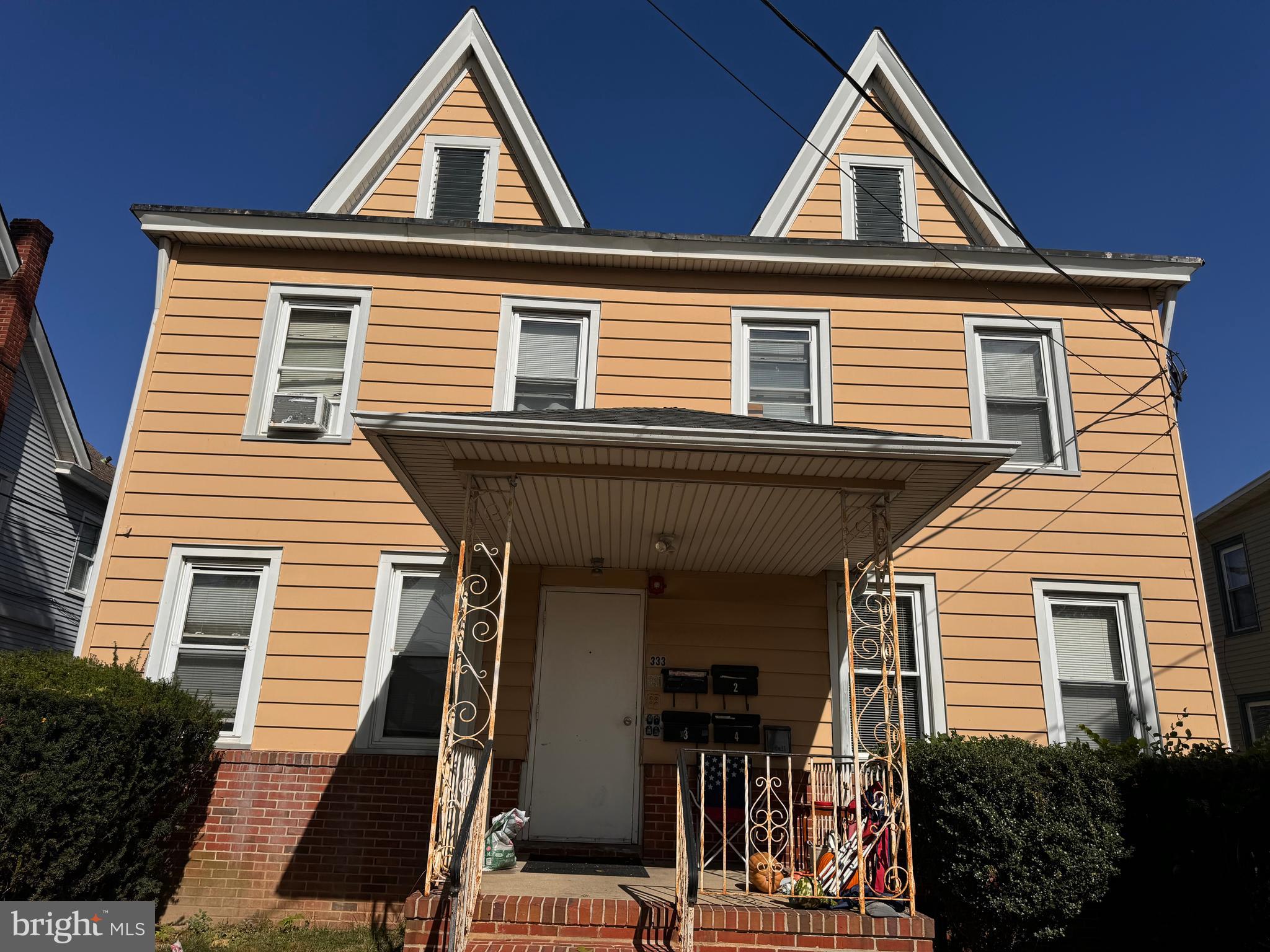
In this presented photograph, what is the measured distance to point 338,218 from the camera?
8945 millimetres

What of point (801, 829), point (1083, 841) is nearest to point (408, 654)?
point (801, 829)

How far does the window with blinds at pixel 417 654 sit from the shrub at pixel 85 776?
1680 mm

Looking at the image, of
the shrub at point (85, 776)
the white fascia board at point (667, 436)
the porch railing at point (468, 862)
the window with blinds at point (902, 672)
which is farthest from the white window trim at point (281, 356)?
the window with blinds at point (902, 672)

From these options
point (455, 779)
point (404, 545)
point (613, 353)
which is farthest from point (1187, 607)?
point (404, 545)

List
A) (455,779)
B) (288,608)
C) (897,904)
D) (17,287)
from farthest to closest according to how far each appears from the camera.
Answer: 1. (17,287)
2. (288,608)
3. (455,779)
4. (897,904)

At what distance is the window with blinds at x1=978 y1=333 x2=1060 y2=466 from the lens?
889 centimetres

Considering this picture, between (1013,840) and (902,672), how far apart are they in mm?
2480

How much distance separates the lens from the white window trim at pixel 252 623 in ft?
25.6

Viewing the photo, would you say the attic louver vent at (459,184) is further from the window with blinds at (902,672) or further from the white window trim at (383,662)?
the window with blinds at (902,672)

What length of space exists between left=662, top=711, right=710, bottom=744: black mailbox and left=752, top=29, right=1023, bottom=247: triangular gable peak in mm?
5444

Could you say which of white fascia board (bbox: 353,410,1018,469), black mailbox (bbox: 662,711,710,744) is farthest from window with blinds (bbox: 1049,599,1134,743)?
white fascia board (bbox: 353,410,1018,469)

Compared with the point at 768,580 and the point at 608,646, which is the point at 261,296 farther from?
the point at 768,580

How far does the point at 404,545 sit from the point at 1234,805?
22.0 feet

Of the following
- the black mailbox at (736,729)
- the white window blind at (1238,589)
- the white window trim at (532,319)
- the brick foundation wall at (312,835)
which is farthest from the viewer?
the white window blind at (1238,589)
